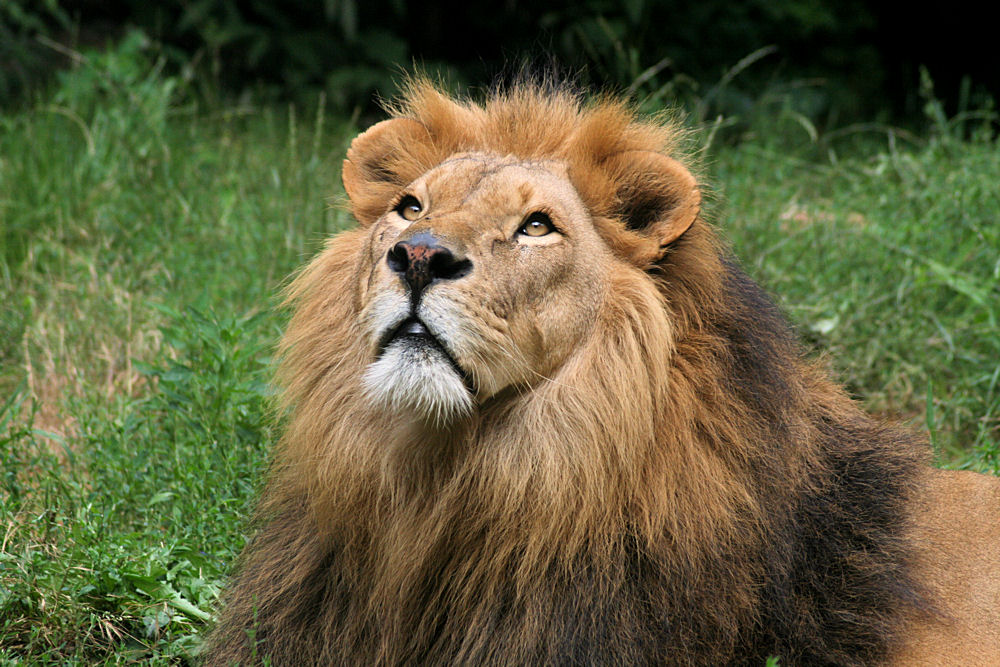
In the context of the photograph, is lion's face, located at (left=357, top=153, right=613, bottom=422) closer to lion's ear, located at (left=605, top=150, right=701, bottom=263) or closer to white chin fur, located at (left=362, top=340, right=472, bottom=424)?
white chin fur, located at (left=362, top=340, right=472, bottom=424)

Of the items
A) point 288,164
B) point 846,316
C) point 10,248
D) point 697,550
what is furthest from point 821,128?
point 697,550

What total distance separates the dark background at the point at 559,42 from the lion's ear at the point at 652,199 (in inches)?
215

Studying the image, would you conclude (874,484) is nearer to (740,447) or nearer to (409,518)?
(740,447)

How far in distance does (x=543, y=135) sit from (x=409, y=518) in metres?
1.21

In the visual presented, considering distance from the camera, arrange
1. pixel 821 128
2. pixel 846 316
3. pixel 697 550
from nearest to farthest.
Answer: pixel 697 550 < pixel 846 316 < pixel 821 128

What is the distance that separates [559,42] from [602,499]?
710 centimetres

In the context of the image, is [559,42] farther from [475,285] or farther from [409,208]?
[475,285]

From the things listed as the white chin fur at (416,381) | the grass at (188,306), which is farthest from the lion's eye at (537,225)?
the grass at (188,306)

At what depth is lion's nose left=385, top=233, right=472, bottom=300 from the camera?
261 cm

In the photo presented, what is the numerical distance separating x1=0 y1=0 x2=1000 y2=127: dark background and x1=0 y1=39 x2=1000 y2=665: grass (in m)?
0.81

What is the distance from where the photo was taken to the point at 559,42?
9219mm

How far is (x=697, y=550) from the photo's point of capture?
2.78m

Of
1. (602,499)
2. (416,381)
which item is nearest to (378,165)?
(416,381)

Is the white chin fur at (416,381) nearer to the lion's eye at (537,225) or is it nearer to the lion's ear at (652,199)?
the lion's eye at (537,225)
